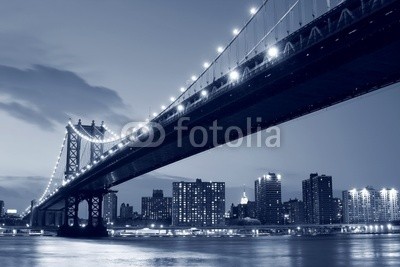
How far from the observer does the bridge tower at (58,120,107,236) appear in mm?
85213

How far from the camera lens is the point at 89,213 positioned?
3440 inches

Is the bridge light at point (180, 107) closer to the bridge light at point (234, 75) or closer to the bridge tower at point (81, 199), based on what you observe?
the bridge light at point (234, 75)

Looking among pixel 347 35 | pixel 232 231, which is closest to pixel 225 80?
pixel 347 35

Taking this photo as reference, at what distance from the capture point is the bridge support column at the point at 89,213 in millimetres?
84812

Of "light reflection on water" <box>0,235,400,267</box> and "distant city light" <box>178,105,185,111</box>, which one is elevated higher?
"distant city light" <box>178,105,185,111</box>

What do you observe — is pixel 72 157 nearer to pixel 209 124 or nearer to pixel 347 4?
pixel 209 124

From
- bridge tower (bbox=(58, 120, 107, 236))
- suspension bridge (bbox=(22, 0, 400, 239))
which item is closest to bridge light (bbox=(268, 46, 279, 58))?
suspension bridge (bbox=(22, 0, 400, 239))

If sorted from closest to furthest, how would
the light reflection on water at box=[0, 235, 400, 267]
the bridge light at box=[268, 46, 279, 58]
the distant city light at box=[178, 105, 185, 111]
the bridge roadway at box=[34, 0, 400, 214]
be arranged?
the light reflection on water at box=[0, 235, 400, 267], the bridge roadway at box=[34, 0, 400, 214], the bridge light at box=[268, 46, 279, 58], the distant city light at box=[178, 105, 185, 111]

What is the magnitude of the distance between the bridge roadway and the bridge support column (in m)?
39.1

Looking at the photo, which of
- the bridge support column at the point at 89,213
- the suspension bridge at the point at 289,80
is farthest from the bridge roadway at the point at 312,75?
the bridge support column at the point at 89,213

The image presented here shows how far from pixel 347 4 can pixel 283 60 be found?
18.2 feet

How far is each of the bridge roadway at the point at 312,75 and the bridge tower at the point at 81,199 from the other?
3978 centimetres

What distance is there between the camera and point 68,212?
8750cm

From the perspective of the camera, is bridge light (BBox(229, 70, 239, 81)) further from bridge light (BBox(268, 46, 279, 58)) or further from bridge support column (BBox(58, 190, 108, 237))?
bridge support column (BBox(58, 190, 108, 237))
